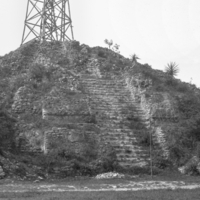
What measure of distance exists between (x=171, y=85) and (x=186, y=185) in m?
12.6

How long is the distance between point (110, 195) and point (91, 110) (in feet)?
34.5

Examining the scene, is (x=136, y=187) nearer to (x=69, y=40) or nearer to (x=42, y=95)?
(x=42, y=95)

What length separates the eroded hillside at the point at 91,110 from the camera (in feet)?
59.7

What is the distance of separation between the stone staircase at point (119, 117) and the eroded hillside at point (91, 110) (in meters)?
0.05

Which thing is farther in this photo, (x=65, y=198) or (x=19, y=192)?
(x=19, y=192)

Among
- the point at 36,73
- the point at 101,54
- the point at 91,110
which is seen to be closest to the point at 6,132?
the point at 91,110

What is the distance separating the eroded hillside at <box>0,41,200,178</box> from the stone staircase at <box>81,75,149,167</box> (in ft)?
0.16

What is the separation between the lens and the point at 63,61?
27922 millimetres

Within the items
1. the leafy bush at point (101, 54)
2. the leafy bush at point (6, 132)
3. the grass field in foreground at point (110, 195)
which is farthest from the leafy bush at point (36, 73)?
the grass field in foreground at point (110, 195)

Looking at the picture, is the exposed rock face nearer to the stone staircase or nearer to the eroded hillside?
the eroded hillside

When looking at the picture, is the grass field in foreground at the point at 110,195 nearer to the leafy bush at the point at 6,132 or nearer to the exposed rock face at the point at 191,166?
the exposed rock face at the point at 191,166

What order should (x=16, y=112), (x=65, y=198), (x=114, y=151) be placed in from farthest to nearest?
(x=16, y=112) < (x=114, y=151) < (x=65, y=198)

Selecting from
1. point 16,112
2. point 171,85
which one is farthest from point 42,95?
point 171,85

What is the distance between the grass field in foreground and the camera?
35.5ft
